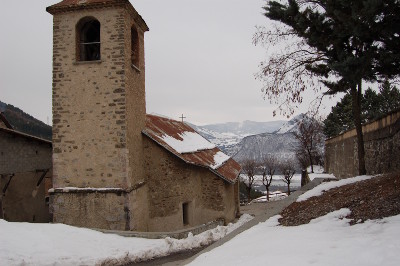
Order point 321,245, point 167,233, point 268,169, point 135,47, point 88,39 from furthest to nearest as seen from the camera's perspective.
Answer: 1. point 268,169
2. point 135,47
3. point 88,39
4. point 167,233
5. point 321,245

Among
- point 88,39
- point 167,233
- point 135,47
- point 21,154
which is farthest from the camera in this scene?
point 21,154

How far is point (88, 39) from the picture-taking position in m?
14.5

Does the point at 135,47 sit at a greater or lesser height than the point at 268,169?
greater

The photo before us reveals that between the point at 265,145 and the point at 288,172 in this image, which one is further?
the point at 265,145

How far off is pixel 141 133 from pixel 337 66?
9.96m

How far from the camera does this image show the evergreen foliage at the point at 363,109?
34503 mm

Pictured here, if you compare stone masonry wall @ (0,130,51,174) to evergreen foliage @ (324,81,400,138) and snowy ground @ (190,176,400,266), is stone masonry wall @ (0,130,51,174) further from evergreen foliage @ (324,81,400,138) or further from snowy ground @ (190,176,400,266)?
evergreen foliage @ (324,81,400,138)

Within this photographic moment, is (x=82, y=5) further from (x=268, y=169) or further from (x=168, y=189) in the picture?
(x=268, y=169)

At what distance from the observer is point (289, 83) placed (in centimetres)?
1146

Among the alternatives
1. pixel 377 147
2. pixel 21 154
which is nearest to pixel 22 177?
pixel 21 154

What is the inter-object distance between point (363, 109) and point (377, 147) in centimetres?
2683

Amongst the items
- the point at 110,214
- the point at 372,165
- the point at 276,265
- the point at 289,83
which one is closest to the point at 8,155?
the point at 110,214

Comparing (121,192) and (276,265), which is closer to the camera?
(276,265)

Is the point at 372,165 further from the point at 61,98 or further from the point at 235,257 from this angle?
the point at 61,98
